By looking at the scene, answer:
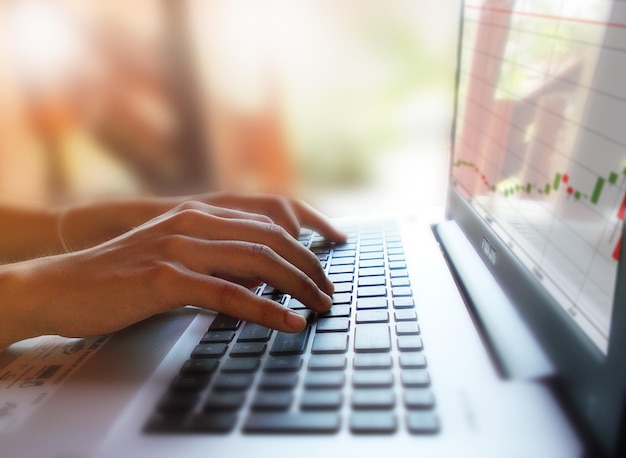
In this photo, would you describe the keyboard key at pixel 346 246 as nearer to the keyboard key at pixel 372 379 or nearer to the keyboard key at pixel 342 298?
the keyboard key at pixel 342 298

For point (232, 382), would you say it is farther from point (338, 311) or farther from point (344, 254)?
point (344, 254)

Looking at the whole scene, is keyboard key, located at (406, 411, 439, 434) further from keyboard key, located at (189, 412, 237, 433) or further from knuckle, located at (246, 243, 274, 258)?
knuckle, located at (246, 243, 274, 258)

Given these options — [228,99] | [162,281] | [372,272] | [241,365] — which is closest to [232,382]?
[241,365]

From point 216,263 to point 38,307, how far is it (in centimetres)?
16

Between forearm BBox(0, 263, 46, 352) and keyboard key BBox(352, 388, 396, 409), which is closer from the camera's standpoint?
keyboard key BBox(352, 388, 396, 409)

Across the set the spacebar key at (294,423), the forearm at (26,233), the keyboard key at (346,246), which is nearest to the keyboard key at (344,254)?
the keyboard key at (346,246)

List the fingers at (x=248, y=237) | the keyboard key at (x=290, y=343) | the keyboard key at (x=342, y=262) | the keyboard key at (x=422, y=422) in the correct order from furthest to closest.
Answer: the keyboard key at (x=342, y=262) < the fingers at (x=248, y=237) < the keyboard key at (x=290, y=343) < the keyboard key at (x=422, y=422)

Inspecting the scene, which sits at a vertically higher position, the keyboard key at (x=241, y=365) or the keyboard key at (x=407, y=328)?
the keyboard key at (x=241, y=365)

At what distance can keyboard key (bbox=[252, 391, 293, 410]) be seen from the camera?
32cm

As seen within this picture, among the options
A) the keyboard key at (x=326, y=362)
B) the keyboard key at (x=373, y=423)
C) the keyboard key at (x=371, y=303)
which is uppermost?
the keyboard key at (x=373, y=423)

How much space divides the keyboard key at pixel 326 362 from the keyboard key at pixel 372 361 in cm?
1

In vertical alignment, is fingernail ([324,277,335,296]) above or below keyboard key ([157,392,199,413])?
below

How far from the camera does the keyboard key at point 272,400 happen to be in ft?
1.05

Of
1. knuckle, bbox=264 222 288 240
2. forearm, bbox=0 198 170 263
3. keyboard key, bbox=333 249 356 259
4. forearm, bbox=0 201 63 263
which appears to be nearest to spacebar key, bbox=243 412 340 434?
Answer: knuckle, bbox=264 222 288 240
